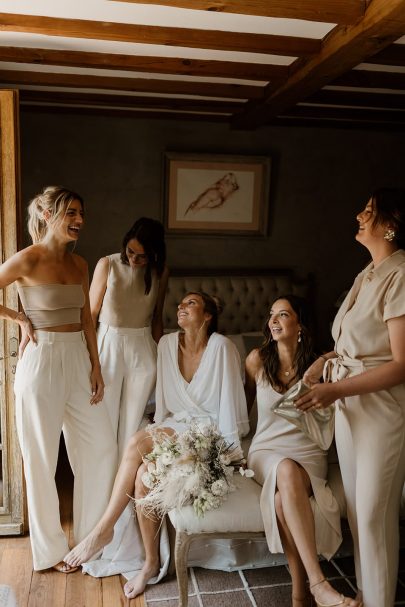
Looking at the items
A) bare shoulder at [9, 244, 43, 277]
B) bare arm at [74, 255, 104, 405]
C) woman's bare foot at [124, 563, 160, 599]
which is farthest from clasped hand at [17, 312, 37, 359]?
woman's bare foot at [124, 563, 160, 599]

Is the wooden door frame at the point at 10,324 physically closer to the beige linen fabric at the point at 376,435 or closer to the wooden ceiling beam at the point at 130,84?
the wooden ceiling beam at the point at 130,84

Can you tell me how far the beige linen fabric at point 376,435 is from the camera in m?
2.42

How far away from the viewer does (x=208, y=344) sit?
3268 mm

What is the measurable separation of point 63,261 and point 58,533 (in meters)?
1.40

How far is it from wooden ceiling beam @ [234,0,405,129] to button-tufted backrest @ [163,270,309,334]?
5.32 feet

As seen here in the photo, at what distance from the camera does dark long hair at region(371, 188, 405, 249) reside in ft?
8.07

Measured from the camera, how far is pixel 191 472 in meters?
2.66

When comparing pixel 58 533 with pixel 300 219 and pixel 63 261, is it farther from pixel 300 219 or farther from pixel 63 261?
pixel 300 219

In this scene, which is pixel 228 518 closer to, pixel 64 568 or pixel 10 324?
pixel 64 568

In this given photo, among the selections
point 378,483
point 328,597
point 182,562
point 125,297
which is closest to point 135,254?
point 125,297

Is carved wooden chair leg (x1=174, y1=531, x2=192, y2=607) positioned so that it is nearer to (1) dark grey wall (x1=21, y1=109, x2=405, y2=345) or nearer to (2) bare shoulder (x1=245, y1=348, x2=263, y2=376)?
(2) bare shoulder (x1=245, y1=348, x2=263, y2=376)

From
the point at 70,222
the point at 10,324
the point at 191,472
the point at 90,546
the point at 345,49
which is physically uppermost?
the point at 345,49

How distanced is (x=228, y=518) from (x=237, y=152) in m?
3.49

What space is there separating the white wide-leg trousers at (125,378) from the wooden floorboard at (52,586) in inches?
27.0
